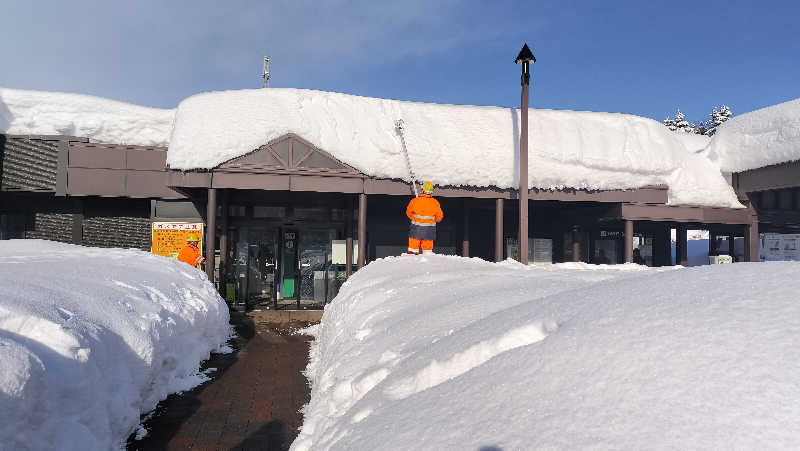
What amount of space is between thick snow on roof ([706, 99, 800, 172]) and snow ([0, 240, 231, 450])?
16.5 metres

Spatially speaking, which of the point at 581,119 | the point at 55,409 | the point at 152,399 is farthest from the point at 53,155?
the point at 581,119

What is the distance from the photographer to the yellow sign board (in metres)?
13.2

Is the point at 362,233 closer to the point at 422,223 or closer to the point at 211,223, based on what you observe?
the point at 211,223

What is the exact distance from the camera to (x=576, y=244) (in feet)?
50.5

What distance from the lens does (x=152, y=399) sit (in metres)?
4.00

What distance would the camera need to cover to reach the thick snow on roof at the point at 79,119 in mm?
13578

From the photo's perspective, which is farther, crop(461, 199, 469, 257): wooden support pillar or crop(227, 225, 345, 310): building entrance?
crop(461, 199, 469, 257): wooden support pillar

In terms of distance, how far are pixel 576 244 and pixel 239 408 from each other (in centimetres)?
1371

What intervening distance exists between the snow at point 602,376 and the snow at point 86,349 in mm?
1398

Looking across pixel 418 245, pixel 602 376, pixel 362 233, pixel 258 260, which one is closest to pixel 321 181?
pixel 362 233

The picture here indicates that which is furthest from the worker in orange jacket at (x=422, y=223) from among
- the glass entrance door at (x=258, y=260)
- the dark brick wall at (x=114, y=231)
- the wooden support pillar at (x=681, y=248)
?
the wooden support pillar at (x=681, y=248)

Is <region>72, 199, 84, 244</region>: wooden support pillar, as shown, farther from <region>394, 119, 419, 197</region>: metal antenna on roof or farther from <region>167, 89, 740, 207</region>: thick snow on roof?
<region>394, 119, 419, 197</region>: metal antenna on roof

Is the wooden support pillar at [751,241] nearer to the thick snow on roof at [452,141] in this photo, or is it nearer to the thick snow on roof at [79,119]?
the thick snow on roof at [452,141]

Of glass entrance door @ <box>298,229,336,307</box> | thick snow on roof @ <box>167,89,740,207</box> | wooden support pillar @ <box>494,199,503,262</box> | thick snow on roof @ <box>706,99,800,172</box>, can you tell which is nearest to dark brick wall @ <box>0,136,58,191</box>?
thick snow on roof @ <box>167,89,740,207</box>
